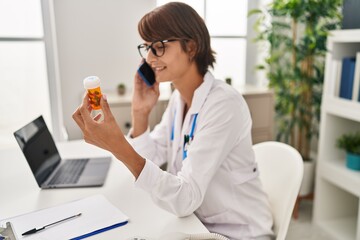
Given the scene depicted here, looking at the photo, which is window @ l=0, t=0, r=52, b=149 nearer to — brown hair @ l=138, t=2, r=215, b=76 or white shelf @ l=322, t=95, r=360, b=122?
brown hair @ l=138, t=2, r=215, b=76

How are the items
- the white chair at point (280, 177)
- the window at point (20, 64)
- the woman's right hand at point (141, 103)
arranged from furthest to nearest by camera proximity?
the window at point (20, 64), the woman's right hand at point (141, 103), the white chair at point (280, 177)

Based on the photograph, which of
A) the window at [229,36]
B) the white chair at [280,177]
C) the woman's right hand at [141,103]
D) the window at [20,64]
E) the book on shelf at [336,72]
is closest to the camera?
the white chair at [280,177]

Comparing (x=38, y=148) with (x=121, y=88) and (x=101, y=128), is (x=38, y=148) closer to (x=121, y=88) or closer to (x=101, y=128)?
(x=101, y=128)

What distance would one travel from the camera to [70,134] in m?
1.91

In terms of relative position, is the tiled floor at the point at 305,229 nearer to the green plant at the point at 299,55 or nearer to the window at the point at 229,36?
the green plant at the point at 299,55

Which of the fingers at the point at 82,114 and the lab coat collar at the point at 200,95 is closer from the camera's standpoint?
the fingers at the point at 82,114

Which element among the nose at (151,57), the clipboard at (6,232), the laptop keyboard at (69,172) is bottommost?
the laptop keyboard at (69,172)

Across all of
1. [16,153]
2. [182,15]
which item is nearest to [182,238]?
[182,15]

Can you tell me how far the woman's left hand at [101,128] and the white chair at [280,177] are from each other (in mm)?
581

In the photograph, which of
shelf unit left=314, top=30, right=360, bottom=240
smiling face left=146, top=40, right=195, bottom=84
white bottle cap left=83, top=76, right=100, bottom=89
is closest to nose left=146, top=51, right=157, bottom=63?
smiling face left=146, top=40, right=195, bottom=84

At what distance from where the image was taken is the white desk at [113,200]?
0.86 metres

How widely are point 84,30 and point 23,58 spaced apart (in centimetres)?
38

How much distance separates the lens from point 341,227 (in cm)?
203

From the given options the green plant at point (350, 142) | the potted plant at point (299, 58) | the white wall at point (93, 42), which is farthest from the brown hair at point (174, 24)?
the green plant at point (350, 142)
